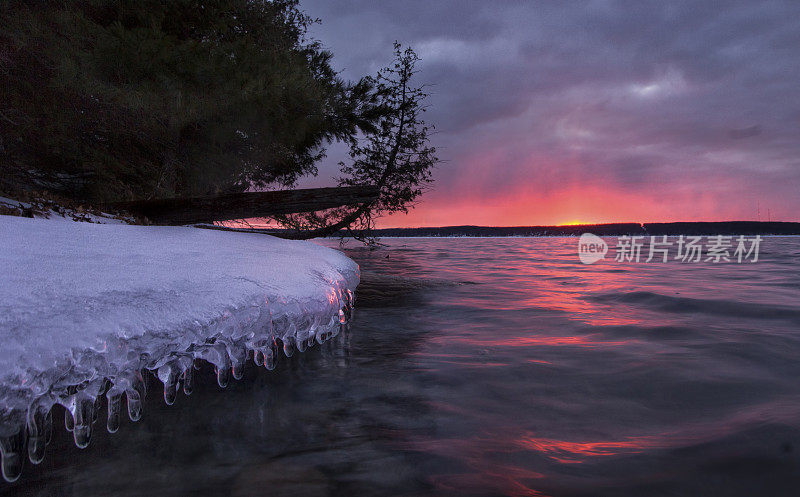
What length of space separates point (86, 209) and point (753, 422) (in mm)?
5650

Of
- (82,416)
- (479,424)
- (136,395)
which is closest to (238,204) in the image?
(136,395)

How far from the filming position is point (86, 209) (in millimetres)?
4121

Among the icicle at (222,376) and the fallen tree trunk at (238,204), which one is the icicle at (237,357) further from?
the fallen tree trunk at (238,204)

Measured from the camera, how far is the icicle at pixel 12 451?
135 centimetres

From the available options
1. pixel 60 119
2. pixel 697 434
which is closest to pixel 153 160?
pixel 60 119

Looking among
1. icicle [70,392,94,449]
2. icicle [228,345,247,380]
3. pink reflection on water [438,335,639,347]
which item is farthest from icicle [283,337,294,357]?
pink reflection on water [438,335,639,347]

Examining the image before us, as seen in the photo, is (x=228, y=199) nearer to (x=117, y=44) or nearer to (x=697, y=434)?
(x=117, y=44)

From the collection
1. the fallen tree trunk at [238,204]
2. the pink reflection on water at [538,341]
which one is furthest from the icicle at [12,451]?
the fallen tree trunk at [238,204]

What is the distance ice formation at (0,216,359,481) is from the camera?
4.63 feet

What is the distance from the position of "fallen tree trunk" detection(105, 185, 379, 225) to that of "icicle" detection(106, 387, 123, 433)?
3.04 metres

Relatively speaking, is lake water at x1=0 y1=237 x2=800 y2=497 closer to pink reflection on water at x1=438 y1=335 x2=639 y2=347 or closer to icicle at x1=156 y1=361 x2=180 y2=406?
pink reflection on water at x1=438 y1=335 x2=639 y2=347

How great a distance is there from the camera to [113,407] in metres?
1.75

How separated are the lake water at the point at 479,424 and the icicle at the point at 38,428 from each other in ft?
0.56

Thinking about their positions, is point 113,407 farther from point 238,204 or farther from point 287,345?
point 238,204
